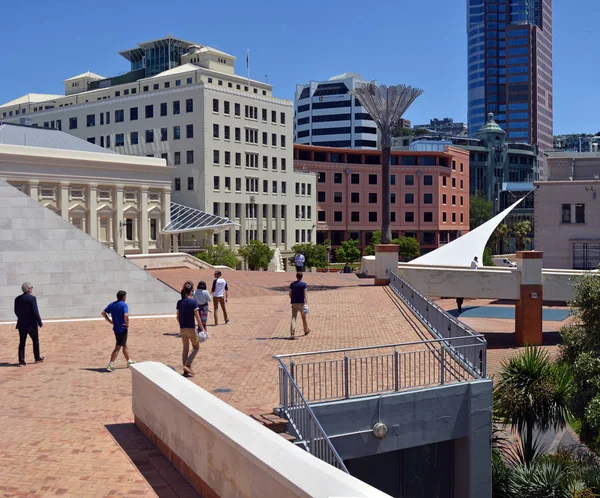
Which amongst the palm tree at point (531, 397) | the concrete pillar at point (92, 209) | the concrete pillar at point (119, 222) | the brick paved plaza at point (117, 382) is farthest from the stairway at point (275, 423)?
the concrete pillar at point (119, 222)

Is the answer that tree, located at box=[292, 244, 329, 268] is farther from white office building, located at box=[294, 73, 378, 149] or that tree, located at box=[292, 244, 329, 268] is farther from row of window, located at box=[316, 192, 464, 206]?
white office building, located at box=[294, 73, 378, 149]

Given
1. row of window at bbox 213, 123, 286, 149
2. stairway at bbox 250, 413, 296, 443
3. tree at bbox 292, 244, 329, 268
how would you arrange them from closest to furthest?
stairway at bbox 250, 413, 296, 443 → row of window at bbox 213, 123, 286, 149 → tree at bbox 292, 244, 329, 268

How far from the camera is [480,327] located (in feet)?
144

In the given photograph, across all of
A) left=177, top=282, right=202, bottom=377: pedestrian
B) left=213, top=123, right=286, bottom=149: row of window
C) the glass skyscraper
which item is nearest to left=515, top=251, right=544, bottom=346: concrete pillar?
left=177, top=282, right=202, bottom=377: pedestrian

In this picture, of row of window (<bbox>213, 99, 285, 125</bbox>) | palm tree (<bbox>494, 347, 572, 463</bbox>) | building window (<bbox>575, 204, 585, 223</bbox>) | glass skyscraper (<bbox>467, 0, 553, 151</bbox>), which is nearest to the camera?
palm tree (<bbox>494, 347, 572, 463</bbox>)

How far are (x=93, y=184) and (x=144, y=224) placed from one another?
6.04 m

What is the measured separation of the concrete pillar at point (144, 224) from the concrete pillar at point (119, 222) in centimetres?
184

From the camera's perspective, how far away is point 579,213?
2071 inches

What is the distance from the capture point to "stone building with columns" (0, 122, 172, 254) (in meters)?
52.8

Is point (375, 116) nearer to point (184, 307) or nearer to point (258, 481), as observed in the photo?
point (184, 307)

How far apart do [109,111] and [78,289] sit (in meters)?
61.5

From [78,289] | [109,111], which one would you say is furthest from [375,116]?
[109,111]

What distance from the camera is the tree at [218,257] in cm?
5897

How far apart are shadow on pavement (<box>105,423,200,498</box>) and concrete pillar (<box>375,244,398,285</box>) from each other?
22.6m
